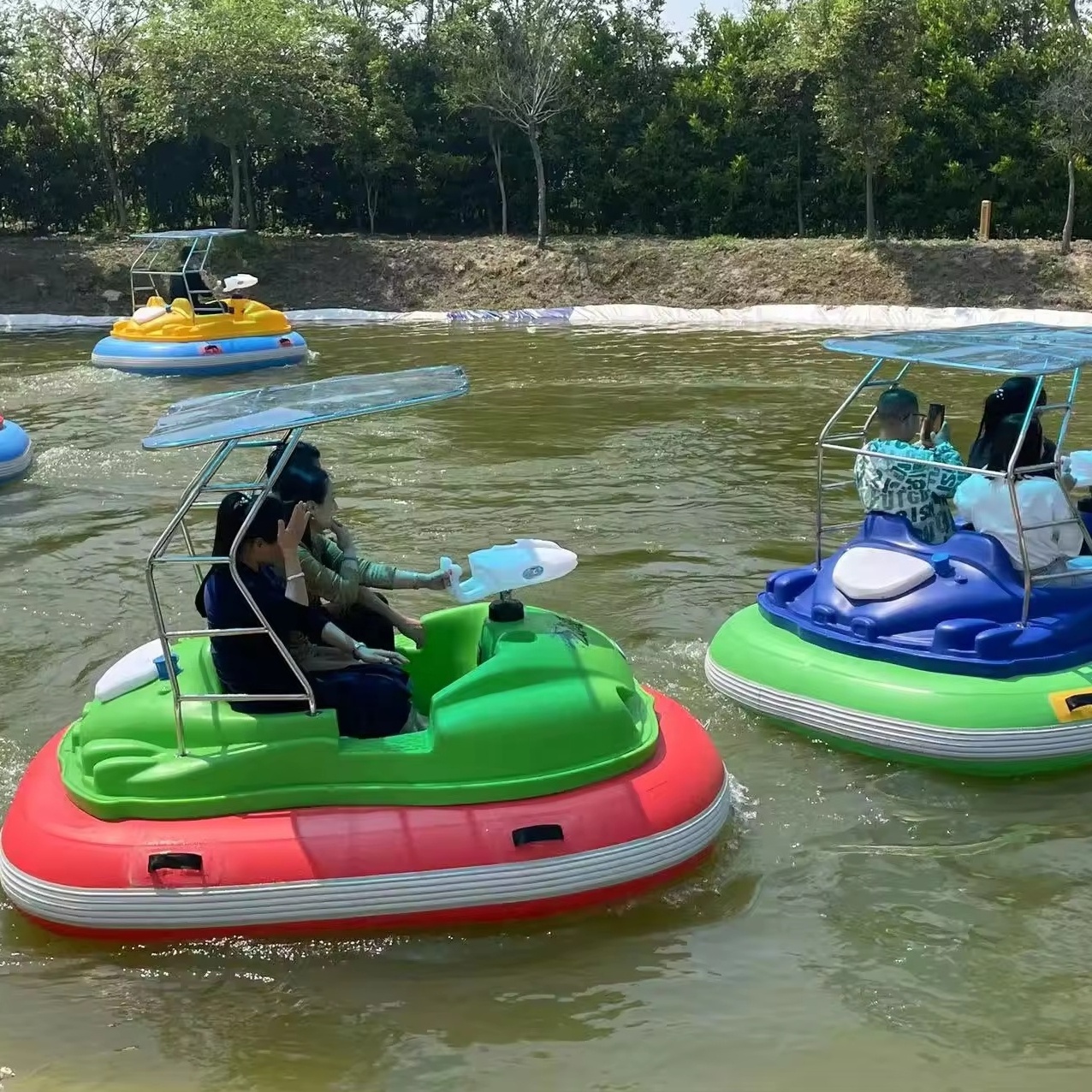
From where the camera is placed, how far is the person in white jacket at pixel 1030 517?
6.22 metres

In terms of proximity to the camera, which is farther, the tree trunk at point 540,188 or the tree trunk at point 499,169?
the tree trunk at point 499,169

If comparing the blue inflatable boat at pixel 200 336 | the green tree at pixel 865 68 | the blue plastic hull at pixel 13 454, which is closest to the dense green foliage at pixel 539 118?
the green tree at pixel 865 68

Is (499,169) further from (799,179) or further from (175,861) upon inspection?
(175,861)

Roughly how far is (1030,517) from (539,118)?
23.9 meters

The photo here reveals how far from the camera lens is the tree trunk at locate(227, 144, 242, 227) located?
28469 mm

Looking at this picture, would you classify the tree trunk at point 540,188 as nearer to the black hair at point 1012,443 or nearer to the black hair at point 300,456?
the black hair at point 1012,443

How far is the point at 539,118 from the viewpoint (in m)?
28.2

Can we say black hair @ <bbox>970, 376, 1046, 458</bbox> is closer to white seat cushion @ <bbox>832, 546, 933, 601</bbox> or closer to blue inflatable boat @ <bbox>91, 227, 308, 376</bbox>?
white seat cushion @ <bbox>832, 546, 933, 601</bbox>

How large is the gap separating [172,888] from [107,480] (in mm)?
8073

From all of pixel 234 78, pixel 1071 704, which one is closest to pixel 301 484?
pixel 1071 704

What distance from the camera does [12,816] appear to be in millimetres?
5137

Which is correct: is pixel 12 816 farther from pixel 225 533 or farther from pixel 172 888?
pixel 225 533

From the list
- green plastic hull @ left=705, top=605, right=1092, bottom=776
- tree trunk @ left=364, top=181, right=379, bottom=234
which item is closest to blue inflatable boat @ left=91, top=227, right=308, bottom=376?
tree trunk @ left=364, top=181, right=379, bottom=234

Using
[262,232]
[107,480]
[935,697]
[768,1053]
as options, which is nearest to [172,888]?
[768,1053]
